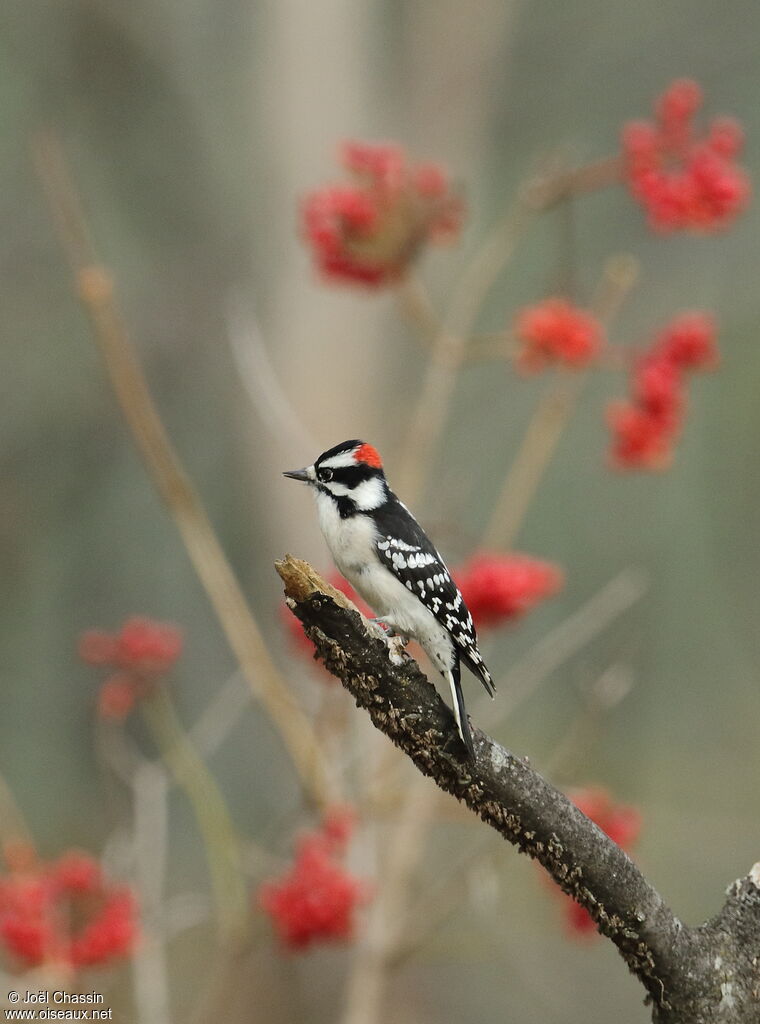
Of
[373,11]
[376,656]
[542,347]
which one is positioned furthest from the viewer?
[373,11]

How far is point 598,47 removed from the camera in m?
9.10

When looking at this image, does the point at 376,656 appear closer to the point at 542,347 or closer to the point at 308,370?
the point at 542,347

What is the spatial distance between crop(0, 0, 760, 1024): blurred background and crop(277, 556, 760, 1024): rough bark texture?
11.0ft

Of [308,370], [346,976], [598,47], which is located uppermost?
[598,47]

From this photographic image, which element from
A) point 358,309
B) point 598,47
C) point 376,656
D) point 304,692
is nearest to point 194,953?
point 304,692

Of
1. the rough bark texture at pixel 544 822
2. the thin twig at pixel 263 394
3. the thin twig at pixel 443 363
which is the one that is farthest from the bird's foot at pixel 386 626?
the rough bark texture at pixel 544 822

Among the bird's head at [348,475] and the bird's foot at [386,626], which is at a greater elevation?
the bird's head at [348,475]

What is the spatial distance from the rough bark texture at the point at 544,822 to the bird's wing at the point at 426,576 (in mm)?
813

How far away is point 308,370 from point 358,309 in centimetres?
53

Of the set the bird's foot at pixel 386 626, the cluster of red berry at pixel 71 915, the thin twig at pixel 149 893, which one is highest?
the bird's foot at pixel 386 626

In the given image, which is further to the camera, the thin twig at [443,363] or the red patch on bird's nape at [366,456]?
the thin twig at [443,363]

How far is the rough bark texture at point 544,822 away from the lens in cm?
239

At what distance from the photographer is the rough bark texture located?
239cm

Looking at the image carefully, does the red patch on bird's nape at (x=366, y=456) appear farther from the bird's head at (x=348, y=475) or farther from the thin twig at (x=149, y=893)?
the thin twig at (x=149, y=893)
